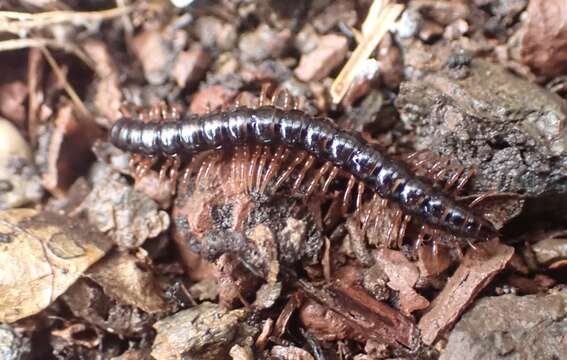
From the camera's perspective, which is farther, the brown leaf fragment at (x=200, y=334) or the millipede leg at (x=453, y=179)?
the millipede leg at (x=453, y=179)

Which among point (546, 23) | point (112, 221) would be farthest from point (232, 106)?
point (546, 23)

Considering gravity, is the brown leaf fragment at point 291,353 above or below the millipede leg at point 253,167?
below

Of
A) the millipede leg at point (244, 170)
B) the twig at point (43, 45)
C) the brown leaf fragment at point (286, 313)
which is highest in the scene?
the twig at point (43, 45)

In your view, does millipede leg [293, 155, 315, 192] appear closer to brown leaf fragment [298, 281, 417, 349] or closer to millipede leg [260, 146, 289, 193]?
millipede leg [260, 146, 289, 193]

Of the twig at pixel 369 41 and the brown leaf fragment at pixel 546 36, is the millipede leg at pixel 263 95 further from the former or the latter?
the brown leaf fragment at pixel 546 36

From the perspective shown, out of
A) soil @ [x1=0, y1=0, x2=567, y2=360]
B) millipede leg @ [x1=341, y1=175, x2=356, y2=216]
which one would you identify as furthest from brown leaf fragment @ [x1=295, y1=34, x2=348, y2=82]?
millipede leg @ [x1=341, y1=175, x2=356, y2=216]

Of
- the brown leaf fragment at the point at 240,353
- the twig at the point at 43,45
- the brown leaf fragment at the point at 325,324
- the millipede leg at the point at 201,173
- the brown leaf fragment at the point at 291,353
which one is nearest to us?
the brown leaf fragment at the point at 240,353

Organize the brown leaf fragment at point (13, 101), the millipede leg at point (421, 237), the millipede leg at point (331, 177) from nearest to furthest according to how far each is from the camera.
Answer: the millipede leg at point (421, 237) → the millipede leg at point (331, 177) → the brown leaf fragment at point (13, 101)

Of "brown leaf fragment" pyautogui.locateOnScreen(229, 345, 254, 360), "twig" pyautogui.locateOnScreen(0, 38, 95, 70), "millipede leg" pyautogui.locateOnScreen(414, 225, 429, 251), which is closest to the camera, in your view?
"brown leaf fragment" pyautogui.locateOnScreen(229, 345, 254, 360)

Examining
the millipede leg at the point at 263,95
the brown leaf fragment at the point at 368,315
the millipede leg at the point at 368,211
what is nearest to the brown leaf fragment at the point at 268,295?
the brown leaf fragment at the point at 368,315
